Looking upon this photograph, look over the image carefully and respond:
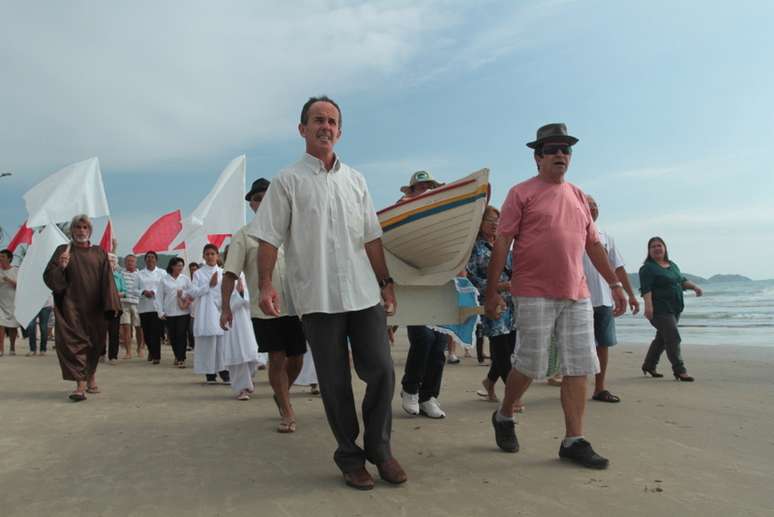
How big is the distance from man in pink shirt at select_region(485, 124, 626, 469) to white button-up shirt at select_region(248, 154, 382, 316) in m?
0.98

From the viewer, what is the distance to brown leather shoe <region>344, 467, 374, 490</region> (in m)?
3.42

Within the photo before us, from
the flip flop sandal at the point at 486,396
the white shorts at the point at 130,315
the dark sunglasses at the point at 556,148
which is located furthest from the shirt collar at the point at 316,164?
the white shorts at the point at 130,315

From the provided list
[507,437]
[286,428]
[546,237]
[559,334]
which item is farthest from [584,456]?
[286,428]

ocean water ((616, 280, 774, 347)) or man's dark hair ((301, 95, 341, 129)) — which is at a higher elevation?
man's dark hair ((301, 95, 341, 129))

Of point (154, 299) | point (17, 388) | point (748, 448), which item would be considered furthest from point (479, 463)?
point (154, 299)

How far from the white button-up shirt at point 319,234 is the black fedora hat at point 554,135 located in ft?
4.45

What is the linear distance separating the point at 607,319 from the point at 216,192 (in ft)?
30.8

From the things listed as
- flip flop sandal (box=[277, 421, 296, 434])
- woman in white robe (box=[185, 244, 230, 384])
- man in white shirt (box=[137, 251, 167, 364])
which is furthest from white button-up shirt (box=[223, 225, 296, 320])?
man in white shirt (box=[137, 251, 167, 364])

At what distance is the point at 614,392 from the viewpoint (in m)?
6.66

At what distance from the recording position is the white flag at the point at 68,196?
898 centimetres

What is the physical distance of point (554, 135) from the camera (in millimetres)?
4145

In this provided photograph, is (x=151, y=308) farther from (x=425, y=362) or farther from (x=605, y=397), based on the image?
(x=605, y=397)

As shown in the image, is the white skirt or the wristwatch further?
the white skirt

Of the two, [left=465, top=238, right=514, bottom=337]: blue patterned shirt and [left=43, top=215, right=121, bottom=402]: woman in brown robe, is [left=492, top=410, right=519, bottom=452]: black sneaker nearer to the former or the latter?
[left=465, top=238, right=514, bottom=337]: blue patterned shirt
